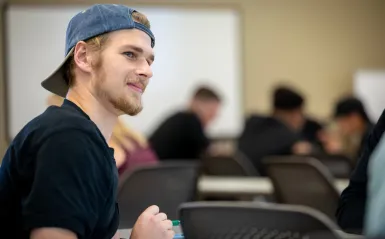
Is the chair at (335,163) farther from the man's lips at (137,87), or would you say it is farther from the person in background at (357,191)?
the man's lips at (137,87)

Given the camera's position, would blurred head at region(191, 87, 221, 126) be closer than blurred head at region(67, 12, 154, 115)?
No

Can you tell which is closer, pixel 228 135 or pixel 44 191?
pixel 44 191

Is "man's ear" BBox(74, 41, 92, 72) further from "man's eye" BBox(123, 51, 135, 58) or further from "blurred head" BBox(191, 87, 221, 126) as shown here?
"blurred head" BBox(191, 87, 221, 126)

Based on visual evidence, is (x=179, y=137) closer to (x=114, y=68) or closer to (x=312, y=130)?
(x=312, y=130)

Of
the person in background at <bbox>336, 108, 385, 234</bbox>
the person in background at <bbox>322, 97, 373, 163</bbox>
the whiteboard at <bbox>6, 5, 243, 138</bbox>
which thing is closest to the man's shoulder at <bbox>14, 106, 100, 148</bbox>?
the person in background at <bbox>336, 108, 385, 234</bbox>

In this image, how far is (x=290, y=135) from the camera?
13.1ft

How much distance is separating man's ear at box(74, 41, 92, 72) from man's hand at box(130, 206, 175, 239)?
12.8 inches

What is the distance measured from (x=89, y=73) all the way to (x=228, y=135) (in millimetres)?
5385

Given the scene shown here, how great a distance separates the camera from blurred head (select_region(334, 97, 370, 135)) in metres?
4.33

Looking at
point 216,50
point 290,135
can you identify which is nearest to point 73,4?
point 216,50

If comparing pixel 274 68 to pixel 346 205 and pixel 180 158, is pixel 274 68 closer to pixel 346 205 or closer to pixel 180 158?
pixel 180 158

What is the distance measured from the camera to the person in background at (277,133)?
399cm

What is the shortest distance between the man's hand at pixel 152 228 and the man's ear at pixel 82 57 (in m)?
0.33

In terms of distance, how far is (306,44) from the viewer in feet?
21.8
